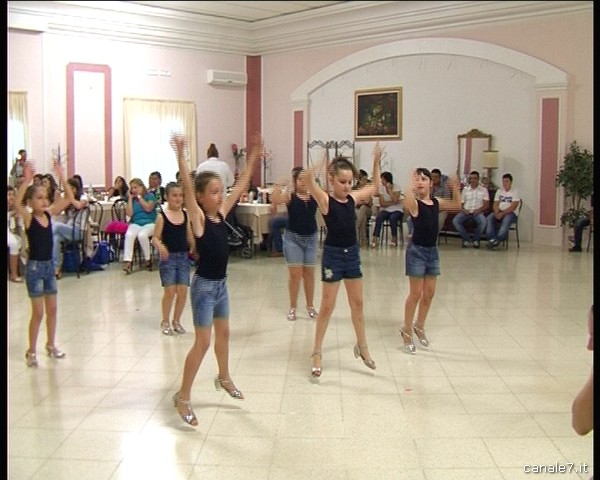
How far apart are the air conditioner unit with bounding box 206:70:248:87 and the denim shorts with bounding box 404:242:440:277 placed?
11.1m

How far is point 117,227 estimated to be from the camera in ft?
36.0

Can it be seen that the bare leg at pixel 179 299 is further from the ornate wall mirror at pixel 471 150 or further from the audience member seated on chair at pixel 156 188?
the ornate wall mirror at pixel 471 150

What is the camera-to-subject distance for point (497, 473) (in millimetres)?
3781

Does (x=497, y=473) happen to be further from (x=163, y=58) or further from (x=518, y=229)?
(x=163, y=58)

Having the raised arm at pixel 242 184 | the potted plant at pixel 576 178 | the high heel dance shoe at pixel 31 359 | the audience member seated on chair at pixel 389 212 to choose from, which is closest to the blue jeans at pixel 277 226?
the audience member seated on chair at pixel 389 212

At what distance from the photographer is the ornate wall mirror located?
44.9 ft

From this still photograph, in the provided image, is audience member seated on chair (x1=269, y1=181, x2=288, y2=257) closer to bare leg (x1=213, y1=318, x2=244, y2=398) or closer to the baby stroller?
the baby stroller

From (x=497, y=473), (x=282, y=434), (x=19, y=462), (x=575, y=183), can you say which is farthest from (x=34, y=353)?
(x=575, y=183)

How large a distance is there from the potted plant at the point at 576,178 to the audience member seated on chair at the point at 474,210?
127 cm

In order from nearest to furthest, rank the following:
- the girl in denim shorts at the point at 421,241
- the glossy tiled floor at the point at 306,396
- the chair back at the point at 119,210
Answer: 1. the glossy tiled floor at the point at 306,396
2. the girl in denim shorts at the point at 421,241
3. the chair back at the point at 119,210

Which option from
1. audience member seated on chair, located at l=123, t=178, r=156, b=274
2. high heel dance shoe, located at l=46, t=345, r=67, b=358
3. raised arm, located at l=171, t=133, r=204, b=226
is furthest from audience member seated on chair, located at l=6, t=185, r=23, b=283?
raised arm, located at l=171, t=133, r=204, b=226

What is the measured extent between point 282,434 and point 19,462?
1.43 m

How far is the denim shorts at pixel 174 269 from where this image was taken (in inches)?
260

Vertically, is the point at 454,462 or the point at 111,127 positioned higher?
the point at 111,127
